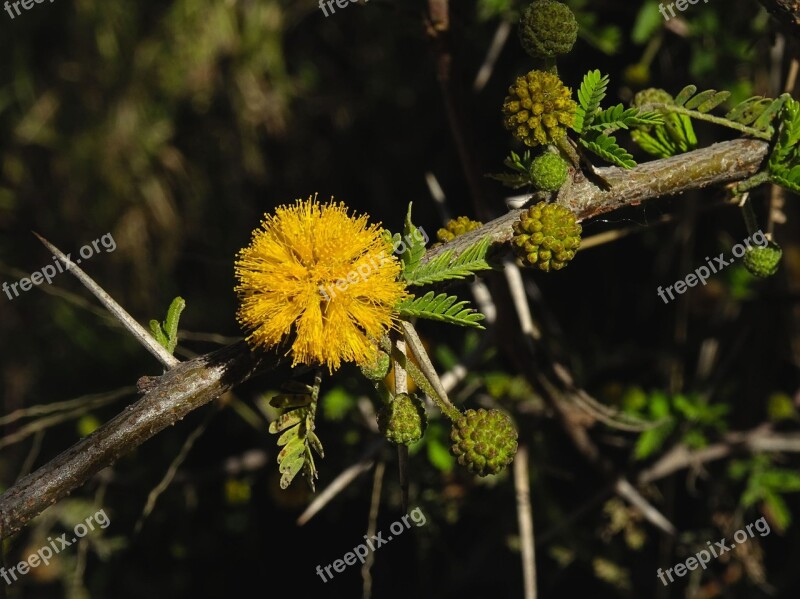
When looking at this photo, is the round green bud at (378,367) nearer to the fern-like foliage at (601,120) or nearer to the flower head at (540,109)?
the flower head at (540,109)

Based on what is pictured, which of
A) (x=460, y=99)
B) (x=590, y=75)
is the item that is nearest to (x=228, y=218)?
(x=460, y=99)

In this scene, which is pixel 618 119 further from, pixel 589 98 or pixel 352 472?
pixel 352 472

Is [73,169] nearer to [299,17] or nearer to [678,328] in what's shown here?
[299,17]
